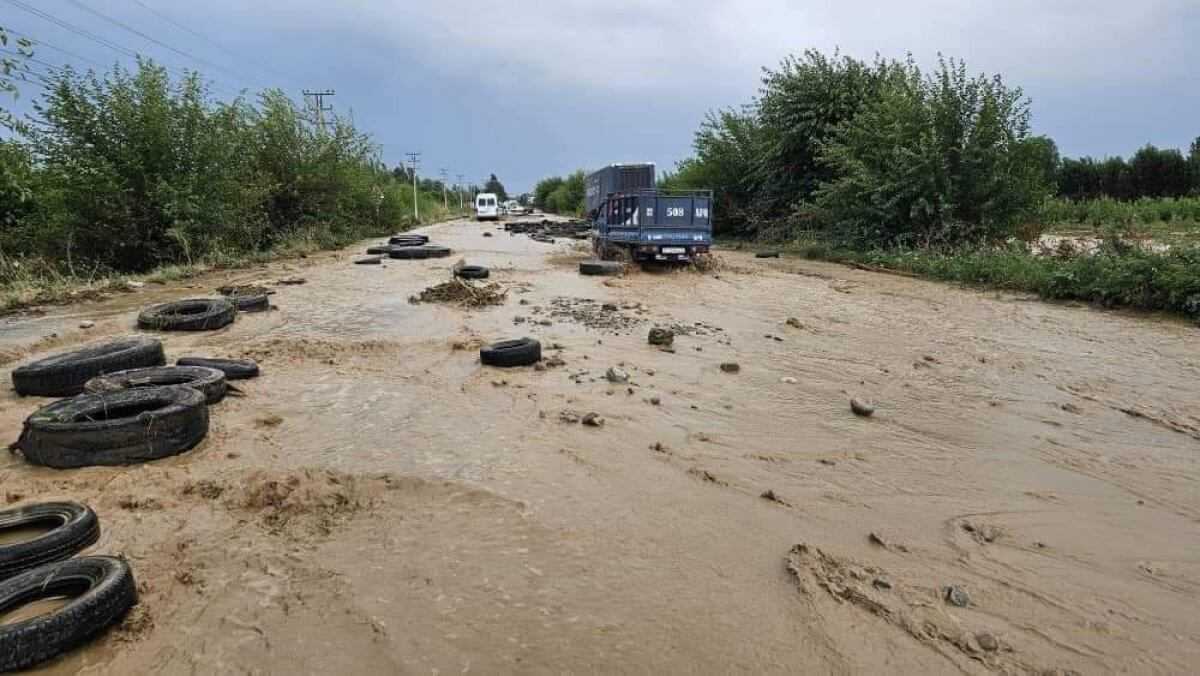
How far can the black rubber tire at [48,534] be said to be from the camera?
285cm

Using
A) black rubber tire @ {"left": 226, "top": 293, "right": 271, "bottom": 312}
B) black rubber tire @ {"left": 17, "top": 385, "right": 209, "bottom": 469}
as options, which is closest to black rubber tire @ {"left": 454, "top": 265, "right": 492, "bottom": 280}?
black rubber tire @ {"left": 226, "top": 293, "right": 271, "bottom": 312}

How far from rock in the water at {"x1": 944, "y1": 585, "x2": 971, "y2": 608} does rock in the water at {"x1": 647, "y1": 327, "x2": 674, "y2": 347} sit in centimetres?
505

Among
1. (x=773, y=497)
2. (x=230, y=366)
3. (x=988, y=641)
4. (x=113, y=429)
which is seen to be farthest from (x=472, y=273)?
(x=988, y=641)

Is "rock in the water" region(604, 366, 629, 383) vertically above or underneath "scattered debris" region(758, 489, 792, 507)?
above

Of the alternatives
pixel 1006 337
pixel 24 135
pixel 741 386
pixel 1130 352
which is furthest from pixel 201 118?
pixel 1130 352

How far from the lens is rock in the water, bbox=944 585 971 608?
112 inches

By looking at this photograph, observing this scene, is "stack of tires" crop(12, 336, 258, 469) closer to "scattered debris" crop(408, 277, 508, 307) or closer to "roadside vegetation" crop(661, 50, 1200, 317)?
"scattered debris" crop(408, 277, 508, 307)

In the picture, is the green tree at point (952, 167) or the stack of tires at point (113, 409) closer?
the stack of tires at point (113, 409)

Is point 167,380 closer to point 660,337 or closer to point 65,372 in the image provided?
point 65,372

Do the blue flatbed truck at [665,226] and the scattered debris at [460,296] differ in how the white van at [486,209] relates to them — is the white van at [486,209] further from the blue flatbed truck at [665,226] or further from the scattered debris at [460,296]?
the scattered debris at [460,296]

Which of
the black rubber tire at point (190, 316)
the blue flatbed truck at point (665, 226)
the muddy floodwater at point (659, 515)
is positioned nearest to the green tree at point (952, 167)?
the blue flatbed truck at point (665, 226)

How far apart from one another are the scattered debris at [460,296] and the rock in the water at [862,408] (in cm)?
640

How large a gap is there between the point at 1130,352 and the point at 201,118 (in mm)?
18303

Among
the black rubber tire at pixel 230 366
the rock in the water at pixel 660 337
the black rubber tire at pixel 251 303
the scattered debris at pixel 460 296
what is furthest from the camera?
the scattered debris at pixel 460 296
